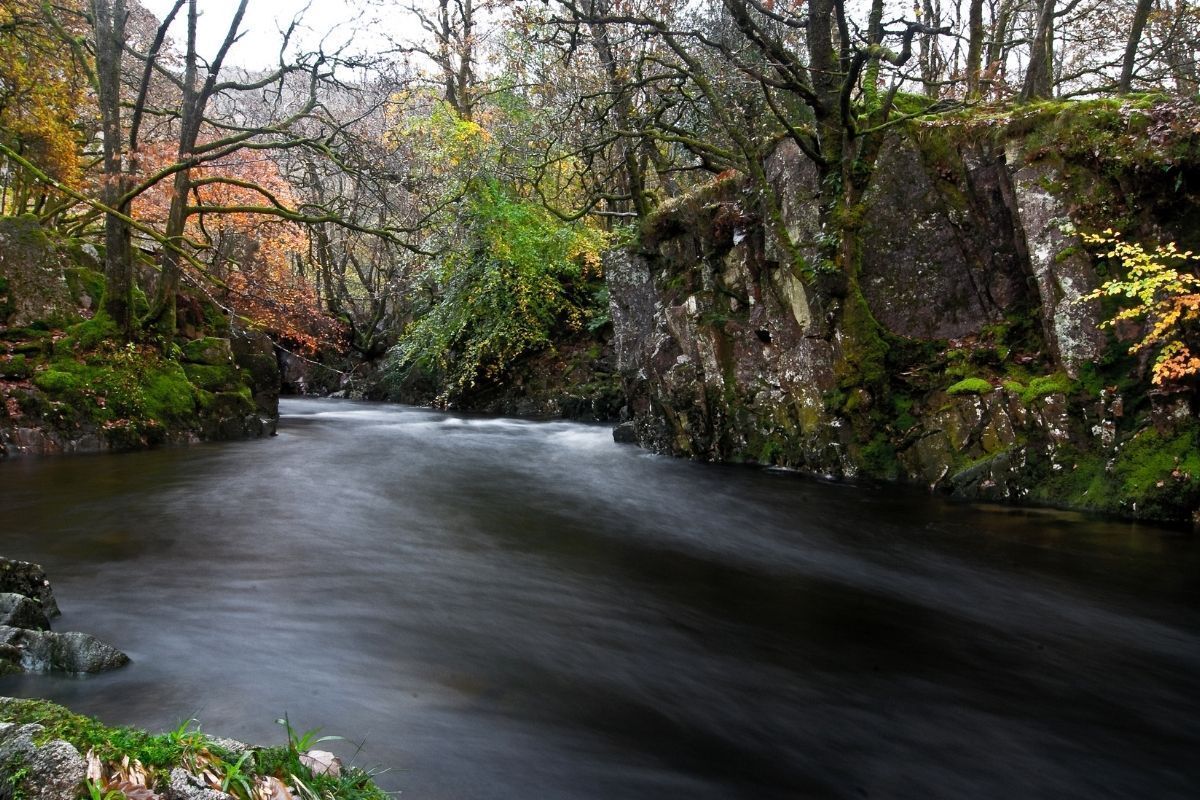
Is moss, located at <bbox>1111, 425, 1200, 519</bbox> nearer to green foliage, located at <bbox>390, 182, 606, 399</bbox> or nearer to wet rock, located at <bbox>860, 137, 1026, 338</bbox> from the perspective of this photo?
wet rock, located at <bbox>860, 137, 1026, 338</bbox>

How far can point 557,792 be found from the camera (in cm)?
289

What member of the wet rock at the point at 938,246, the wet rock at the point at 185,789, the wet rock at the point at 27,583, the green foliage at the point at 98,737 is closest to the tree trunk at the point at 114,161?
the wet rock at the point at 27,583

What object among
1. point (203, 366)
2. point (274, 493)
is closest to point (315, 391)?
point (203, 366)

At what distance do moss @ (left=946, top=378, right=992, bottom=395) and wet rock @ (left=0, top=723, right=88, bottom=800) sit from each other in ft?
28.7

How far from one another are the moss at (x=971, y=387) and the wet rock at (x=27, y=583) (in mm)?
8637

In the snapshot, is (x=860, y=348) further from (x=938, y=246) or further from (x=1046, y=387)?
(x=1046, y=387)

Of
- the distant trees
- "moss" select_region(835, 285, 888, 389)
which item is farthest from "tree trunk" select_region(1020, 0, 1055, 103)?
"moss" select_region(835, 285, 888, 389)

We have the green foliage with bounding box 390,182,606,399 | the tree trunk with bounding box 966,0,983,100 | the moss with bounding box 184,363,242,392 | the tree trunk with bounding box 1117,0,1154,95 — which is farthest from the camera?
the green foliage with bounding box 390,182,606,399

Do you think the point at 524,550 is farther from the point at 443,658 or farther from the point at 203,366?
the point at 203,366

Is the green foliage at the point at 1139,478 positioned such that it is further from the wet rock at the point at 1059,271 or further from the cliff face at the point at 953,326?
the wet rock at the point at 1059,271

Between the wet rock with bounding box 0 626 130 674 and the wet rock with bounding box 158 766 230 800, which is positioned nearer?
the wet rock with bounding box 158 766 230 800

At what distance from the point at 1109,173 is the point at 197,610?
30.8ft

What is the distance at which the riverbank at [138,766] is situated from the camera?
5.55ft

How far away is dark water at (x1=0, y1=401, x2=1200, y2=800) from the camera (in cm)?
321
